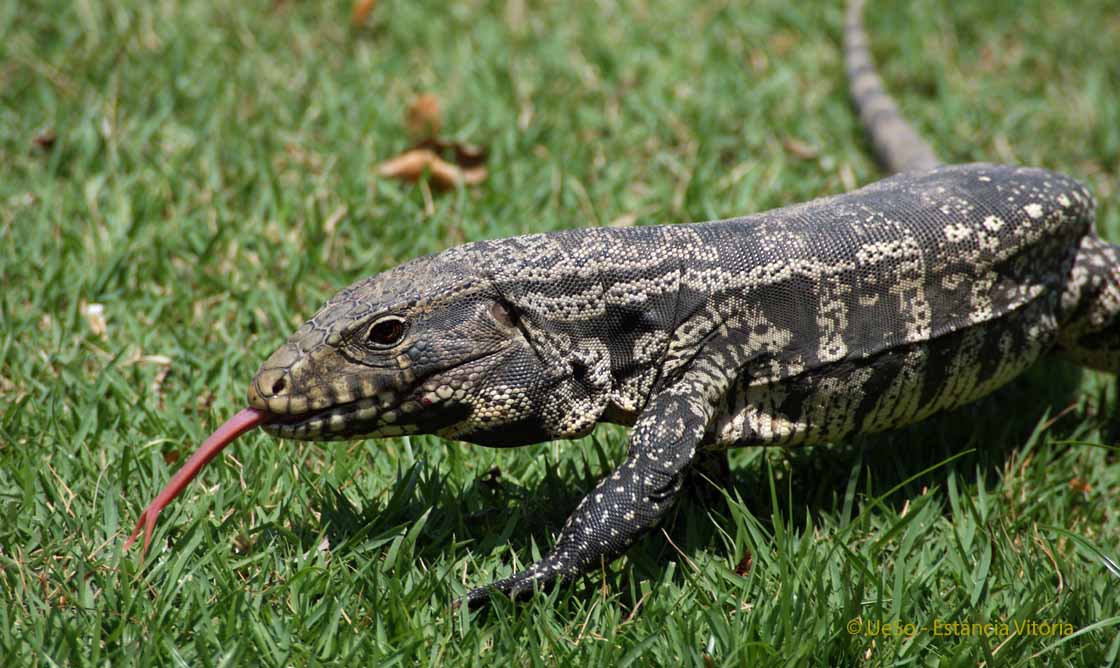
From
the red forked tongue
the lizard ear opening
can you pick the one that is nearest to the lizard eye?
the lizard ear opening

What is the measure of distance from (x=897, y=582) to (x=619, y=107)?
4.45 m

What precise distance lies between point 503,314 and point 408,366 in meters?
0.38

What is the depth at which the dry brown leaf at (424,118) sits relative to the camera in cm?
713

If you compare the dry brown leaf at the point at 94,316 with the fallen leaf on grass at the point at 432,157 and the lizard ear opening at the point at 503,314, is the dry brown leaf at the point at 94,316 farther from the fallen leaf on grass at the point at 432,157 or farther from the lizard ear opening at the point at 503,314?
the lizard ear opening at the point at 503,314

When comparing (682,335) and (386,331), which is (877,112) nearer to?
(682,335)

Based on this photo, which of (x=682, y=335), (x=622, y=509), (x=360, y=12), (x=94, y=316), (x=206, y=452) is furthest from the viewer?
(x=360, y=12)

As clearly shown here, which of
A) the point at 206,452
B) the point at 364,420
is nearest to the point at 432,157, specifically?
the point at 364,420

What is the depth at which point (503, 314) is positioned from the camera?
404cm

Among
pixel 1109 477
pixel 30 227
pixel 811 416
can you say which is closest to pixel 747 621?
pixel 811 416

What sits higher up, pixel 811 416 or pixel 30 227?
pixel 30 227

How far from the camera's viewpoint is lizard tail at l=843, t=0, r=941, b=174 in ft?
22.9

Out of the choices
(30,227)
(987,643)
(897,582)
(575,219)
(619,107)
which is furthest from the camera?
(619,107)

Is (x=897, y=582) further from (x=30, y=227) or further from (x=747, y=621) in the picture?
(x=30, y=227)

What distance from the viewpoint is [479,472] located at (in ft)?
15.8
